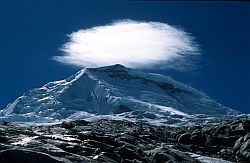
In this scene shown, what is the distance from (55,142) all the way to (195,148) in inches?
807

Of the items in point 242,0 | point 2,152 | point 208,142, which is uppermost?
point 242,0

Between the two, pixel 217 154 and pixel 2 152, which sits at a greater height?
pixel 2 152

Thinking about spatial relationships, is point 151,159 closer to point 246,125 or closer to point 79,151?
point 79,151

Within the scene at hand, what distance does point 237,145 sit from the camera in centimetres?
5419

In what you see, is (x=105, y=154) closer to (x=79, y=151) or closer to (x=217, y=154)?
(x=79, y=151)

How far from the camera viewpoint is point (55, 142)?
40.6m

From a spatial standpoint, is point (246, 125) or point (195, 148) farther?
point (246, 125)

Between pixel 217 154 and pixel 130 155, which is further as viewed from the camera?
pixel 217 154

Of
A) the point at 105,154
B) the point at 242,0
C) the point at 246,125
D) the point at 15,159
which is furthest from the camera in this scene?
the point at 246,125

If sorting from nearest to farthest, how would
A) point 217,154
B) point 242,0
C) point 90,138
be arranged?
point 242,0
point 90,138
point 217,154

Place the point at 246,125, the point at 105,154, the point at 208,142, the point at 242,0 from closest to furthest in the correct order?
the point at 242,0 → the point at 105,154 → the point at 208,142 → the point at 246,125

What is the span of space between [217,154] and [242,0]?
37699mm

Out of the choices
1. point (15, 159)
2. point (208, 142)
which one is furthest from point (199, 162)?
point (208, 142)

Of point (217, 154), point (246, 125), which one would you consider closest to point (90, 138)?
point (217, 154)
